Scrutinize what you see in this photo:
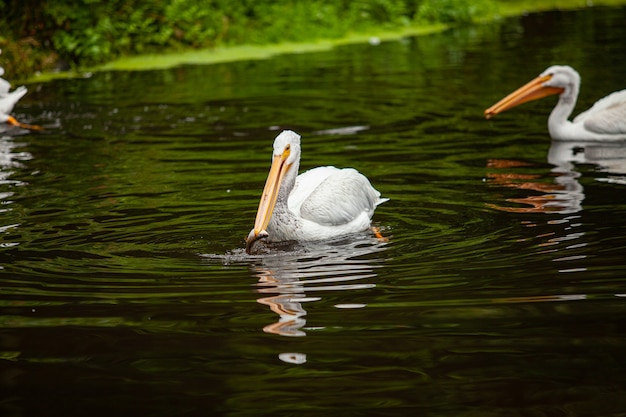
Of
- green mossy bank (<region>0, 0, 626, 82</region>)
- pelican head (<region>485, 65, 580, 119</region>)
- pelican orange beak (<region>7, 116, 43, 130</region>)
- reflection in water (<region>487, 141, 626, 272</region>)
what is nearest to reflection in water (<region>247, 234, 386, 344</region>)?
reflection in water (<region>487, 141, 626, 272</region>)

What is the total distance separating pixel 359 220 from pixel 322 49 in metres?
12.7

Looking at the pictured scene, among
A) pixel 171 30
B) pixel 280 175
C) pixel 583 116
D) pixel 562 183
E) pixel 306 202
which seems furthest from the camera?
pixel 171 30

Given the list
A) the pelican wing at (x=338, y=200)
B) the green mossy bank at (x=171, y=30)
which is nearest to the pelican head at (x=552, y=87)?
the pelican wing at (x=338, y=200)

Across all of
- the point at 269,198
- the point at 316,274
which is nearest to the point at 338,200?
the point at 269,198

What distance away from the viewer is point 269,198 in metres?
5.88

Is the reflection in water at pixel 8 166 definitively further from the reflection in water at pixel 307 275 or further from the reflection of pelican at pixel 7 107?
the reflection in water at pixel 307 275

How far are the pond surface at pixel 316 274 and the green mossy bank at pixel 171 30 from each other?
5.05 metres

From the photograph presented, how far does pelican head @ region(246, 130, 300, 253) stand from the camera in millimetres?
5819

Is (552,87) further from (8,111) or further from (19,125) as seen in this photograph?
(8,111)

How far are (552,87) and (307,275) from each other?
5717 mm

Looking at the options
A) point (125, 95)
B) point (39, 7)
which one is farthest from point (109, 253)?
point (39, 7)

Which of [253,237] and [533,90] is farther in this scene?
[533,90]

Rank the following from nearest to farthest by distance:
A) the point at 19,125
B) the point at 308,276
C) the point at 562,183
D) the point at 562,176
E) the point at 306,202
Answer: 1. the point at 308,276
2. the point at 306,202
3. the point at 562,183
4. the point at 562,176
5. the point at 19,125

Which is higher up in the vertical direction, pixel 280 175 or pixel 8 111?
pixel 8 111
